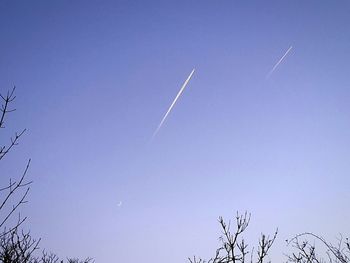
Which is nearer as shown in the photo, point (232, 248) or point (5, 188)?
point (5, 188)

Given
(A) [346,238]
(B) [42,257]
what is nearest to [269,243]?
(A) [346,238]

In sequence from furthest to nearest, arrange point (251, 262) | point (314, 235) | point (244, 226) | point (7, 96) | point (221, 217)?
point (221, 217) < point (244, 226) < point (251, 262) < point (314, 235) < point (7, 96)

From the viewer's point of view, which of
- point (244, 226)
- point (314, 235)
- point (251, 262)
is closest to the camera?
point (314, 235)

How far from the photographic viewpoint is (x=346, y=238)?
5.31 metres

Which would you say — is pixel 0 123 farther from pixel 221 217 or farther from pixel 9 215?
pixel 221 217

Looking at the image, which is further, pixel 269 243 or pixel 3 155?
pixel 269 243

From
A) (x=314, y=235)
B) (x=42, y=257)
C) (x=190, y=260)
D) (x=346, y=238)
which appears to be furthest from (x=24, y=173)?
A: (x=42, y=257)

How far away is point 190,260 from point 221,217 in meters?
2.20

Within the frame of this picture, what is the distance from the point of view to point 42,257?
19203 mm

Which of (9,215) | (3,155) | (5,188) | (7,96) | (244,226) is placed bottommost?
(9,215)

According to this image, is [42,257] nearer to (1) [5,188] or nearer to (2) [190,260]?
(2) [190,260]

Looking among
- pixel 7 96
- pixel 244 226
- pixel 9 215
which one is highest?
pixel 244 226

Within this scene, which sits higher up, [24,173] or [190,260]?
[190,260]

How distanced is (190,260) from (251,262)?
2.20 metres
